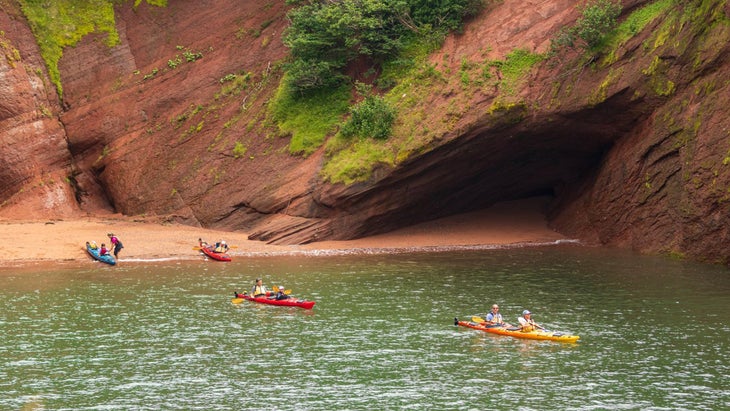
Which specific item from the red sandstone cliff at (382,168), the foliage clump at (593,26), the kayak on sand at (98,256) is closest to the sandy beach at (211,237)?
the kayak on sand at (98,256)

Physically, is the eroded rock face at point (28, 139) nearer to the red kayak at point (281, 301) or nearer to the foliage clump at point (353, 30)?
the foliage clump at point (353, 30)

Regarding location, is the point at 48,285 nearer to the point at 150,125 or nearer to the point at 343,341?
the point at 343,341

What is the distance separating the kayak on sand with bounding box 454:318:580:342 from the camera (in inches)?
1321

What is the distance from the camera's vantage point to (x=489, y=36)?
2277 inches

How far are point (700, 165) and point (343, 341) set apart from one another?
78.5 ft

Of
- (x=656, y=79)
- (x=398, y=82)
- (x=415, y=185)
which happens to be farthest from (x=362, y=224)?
(x=656, y=79)

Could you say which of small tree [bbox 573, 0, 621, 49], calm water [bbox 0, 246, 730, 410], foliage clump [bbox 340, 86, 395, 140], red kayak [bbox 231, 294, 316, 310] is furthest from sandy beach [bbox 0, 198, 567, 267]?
small tree [bbox 573, 0, 621, 49]

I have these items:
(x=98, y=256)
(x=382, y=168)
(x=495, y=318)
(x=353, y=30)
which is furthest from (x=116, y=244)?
(x=495, y=318)

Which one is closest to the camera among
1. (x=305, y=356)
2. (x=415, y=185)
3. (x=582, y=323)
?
(x=305, y=356)

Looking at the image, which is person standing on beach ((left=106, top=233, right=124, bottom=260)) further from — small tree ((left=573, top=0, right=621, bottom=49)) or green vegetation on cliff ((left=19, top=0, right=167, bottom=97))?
small tree ((left=573, top=0, right=621, bottom=49))

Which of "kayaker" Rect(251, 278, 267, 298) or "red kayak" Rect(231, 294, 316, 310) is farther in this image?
"kayaker" Rect(251, 278, 267, 298)

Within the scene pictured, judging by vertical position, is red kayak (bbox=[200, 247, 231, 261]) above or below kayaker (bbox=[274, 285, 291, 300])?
above

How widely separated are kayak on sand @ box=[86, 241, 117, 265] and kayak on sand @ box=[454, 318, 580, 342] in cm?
2216

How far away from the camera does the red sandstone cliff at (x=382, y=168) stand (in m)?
49.8
